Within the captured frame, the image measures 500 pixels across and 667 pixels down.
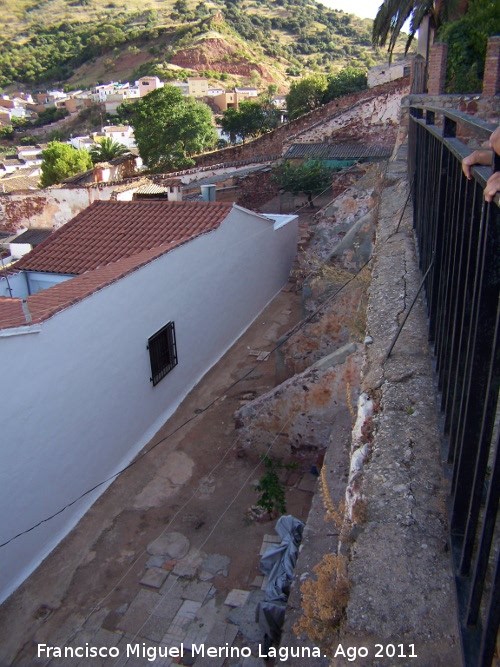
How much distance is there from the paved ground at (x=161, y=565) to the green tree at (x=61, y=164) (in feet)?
98.0

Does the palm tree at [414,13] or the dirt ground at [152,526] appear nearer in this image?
the dirt ground at [152,526]

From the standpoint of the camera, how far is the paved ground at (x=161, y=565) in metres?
5.03

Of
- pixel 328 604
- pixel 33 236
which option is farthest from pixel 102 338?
pixel 33 236

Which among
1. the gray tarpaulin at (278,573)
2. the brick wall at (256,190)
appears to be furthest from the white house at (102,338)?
the brick wall at (256,190)

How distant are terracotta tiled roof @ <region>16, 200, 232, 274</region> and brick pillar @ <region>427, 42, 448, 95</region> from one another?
4.64 m

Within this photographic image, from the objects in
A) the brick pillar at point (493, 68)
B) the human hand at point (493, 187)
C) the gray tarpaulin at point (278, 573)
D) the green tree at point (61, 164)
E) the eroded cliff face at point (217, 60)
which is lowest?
the gray tarpaulin at point (278, 573)

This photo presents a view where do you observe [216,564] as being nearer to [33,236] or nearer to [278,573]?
[278,573]

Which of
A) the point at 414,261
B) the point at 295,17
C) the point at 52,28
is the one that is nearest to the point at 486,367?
the point at 414,261

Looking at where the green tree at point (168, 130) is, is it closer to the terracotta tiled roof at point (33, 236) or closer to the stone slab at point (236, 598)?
the terracotta tiled roof at point (33, 236)

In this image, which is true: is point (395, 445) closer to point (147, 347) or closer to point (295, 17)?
point (147, 347)

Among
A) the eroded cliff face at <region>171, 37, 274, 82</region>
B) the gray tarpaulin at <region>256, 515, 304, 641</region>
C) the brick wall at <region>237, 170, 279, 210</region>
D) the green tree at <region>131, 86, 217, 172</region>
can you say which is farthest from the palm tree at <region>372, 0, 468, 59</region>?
the eroded cliff face at <region>171, 37, 274, 82</region>

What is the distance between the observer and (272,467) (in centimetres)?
691

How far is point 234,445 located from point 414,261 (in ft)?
14.4

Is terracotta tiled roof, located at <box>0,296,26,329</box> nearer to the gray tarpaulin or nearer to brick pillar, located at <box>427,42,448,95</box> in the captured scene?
the gray tarpaulin
